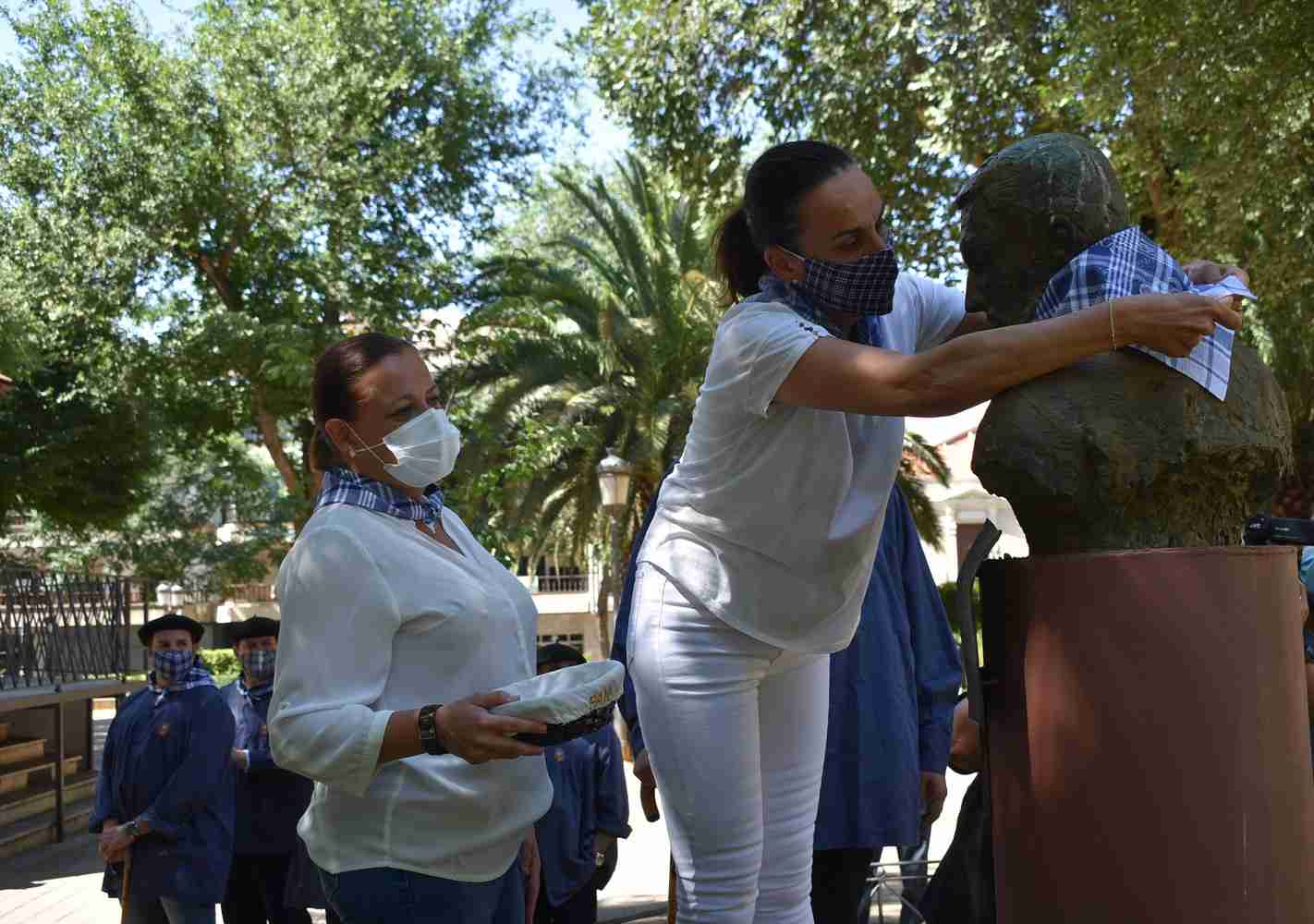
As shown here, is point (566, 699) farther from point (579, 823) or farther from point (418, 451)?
point (579, 823)

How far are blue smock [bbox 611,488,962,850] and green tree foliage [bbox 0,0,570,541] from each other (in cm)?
1629

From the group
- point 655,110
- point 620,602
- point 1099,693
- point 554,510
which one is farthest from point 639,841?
point 554,510

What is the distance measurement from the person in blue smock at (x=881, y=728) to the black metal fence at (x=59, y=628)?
10745mm

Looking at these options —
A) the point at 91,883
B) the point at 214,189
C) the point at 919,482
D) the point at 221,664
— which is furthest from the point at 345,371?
the point at 221,664

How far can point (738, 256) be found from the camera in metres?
3.04

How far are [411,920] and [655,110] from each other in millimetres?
Answer: 13621

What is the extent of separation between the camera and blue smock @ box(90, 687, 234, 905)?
6148 mm

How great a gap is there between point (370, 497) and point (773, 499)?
31.0 inches

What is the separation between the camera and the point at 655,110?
15.4m

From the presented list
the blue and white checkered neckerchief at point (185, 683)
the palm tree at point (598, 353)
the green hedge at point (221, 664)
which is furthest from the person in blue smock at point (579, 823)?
the green hedge at point (221, 664)

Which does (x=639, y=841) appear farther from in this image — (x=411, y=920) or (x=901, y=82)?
(x=411, y=920)

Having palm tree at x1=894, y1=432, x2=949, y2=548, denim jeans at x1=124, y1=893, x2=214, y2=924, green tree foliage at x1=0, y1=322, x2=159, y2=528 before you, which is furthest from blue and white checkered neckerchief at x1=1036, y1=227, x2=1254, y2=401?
palm tree at x1=894, y1=432, x2=949, y2=548

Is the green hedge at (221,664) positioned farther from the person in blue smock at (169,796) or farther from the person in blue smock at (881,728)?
the person in blue smock at (881,728)

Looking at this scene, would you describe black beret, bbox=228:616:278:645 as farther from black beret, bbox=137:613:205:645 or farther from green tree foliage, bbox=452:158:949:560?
green tree foliage, bbox=452:158:949:560
